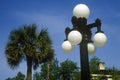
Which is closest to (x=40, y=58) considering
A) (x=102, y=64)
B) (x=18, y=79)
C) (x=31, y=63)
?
(x=31, y=63)

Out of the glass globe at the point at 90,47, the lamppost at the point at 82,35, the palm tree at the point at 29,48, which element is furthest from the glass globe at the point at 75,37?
the palm tree at the point at 29,48

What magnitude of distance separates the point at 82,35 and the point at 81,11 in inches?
22.4

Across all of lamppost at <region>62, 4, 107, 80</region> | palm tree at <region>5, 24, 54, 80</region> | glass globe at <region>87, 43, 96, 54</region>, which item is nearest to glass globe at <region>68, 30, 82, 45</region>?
lamppost at <region>62, 4, 107, 80</region>

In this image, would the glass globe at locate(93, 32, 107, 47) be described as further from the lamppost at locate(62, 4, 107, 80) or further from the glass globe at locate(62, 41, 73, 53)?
the glass globe at locate(62, 41, 73, 53)

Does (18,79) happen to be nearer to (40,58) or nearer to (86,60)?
(40,58)

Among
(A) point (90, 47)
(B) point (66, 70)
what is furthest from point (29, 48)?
(B) point (66, 70)

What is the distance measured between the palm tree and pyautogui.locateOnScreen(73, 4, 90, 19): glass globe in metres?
11.9

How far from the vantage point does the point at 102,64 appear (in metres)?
43.6

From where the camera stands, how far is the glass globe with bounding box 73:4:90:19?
699 cm

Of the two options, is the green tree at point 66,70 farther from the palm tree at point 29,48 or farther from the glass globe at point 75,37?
the glass globe at point 75,37

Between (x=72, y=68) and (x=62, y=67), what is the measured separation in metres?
2.27

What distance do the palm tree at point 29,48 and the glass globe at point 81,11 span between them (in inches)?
469

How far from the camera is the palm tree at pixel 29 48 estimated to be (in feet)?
62.3

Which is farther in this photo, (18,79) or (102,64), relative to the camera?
(18,79)
